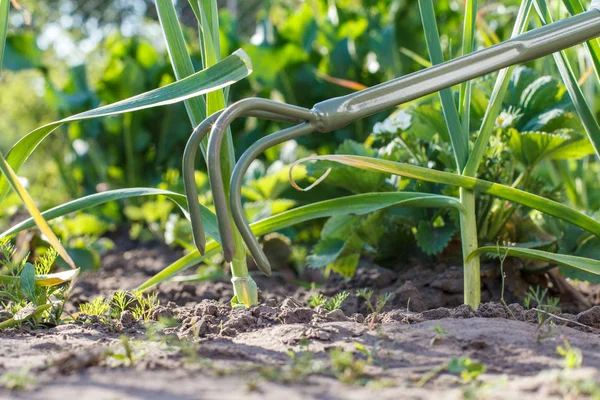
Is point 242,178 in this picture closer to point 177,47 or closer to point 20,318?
point 177,47

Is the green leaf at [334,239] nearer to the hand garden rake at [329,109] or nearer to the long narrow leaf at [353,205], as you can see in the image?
the long narrow leaf at [353,205]

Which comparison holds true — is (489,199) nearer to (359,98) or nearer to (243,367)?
(359,98)

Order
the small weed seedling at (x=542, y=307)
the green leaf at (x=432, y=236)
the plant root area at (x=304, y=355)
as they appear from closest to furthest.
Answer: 1. the plant root area at (x=304, y=355)
2. the small weed seedling at (x=542, y=307)
3. the green leaf at (x=432, y=236)

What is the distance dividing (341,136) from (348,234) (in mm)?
1522

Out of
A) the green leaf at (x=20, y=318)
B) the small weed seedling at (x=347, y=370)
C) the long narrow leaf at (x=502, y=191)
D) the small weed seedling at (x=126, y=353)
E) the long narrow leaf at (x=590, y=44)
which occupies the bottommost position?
the small weed seedling at (x=347, y=370)

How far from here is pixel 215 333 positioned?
128 centimetres

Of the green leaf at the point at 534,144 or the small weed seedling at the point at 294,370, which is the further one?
the green leaf at the point at 534,144

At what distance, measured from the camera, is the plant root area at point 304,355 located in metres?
0.90

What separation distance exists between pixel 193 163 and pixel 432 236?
0.85m

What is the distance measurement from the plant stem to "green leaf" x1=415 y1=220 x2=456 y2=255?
27cm

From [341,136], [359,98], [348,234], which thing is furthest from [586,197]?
[359,98]

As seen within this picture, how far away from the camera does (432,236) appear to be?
6.03 ft

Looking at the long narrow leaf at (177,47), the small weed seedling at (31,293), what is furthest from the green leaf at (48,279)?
the long narrow leaf at (177,47)

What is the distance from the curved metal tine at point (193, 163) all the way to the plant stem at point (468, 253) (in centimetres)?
50
